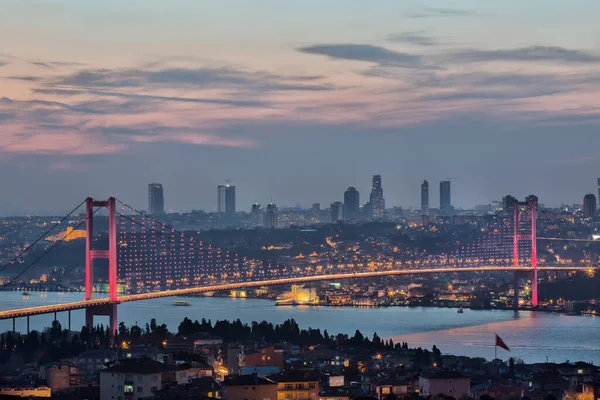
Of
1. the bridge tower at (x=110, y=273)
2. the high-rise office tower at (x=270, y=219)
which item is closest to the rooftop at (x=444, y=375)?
the bridge tower at (x=110, y=273)

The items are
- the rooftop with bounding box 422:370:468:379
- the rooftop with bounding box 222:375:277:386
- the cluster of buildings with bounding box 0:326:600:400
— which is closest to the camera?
the rooftop with bounding box 222:375:277:386

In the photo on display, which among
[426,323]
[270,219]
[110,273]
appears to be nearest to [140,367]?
[110,273]

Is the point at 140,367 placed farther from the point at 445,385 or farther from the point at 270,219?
the point at 270,219

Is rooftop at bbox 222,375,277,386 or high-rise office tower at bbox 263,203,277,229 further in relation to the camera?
high-rise office tower at bbox 263,203,277,229

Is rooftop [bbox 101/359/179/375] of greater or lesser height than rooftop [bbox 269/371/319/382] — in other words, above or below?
above

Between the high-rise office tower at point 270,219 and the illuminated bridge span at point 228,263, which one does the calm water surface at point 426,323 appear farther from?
the high-rise office tower at point 270,219

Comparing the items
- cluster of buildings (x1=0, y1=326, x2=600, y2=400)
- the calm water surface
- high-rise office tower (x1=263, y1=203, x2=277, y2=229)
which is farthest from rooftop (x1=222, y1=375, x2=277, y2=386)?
high-rise office tower (x1=263, y1=203, x2=277, y2=229)

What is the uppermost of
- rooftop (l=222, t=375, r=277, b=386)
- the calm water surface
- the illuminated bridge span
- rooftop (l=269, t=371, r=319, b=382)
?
the illuminated bridge span

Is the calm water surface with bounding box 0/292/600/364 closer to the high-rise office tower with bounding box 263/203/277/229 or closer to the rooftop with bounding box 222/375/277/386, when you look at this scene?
the rooftop with bounding box 222/375/277/386
